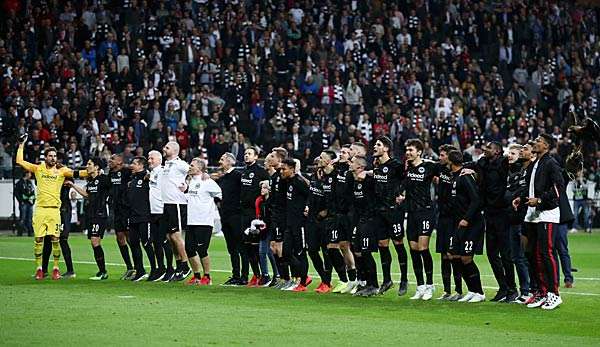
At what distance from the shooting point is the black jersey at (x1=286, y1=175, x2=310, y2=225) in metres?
18.3

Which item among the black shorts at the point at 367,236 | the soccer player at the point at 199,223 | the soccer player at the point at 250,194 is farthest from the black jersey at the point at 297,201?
the soccer player at the point at 199,223

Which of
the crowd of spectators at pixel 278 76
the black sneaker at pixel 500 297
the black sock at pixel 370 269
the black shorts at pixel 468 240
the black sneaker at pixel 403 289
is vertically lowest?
the black sneaker at pixel 500 297

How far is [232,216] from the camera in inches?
776

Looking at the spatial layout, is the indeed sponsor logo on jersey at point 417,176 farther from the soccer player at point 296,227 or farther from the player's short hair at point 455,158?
the soccer player at point 296,227

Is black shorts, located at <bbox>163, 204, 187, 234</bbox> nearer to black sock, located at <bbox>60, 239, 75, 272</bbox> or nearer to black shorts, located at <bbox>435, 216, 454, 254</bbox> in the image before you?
black sock, located at <bbox>60, 239, 75, 272</bbox>

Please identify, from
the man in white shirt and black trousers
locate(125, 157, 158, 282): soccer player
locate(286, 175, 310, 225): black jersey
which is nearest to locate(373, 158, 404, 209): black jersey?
locate(286, 175, 310, 225): black jersey

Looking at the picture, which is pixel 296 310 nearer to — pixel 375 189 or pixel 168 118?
pixel 375 189

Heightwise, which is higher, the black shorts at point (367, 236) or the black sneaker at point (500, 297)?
the black shorts at point (367, 236)

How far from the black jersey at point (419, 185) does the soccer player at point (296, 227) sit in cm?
214

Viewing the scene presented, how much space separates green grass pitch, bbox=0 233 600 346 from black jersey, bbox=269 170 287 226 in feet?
3.79

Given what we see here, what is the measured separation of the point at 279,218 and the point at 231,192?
5.21ft

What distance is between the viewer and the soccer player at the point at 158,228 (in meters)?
20.2

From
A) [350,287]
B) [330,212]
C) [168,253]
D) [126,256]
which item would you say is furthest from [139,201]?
[350,287]

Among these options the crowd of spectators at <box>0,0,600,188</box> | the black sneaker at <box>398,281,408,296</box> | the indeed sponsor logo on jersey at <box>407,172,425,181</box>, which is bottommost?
the black sneaker at <box>398,281,408,296</box>
